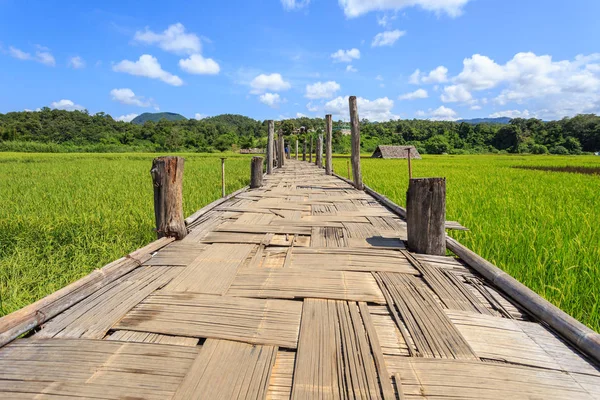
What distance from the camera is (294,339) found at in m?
1.26

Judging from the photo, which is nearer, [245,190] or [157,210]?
[157,210]

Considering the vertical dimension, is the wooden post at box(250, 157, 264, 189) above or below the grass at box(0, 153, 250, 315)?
above

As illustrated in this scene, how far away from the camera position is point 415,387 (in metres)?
1.01

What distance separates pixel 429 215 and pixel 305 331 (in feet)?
4.76

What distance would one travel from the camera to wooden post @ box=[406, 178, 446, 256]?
232cm

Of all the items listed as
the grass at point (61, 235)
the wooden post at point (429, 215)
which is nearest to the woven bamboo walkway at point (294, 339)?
the wooden post at point (429, 215)

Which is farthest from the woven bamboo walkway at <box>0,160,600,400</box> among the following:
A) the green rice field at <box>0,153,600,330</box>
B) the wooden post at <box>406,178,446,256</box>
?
the green rice field at <box>0,153,600,330</box>

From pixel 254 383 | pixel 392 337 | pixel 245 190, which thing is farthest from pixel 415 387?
pixel 245 190

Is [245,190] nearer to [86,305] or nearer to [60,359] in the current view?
[86,305]

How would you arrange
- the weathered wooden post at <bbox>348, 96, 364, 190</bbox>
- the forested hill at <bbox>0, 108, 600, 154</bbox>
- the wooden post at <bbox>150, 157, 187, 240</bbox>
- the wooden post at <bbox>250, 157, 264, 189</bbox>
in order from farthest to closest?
the forested hill at <bbox>0, 108, 600, 154</bbox> < the weathered wooden post at <bbox>348, 96, 364, 190</bbox> < the wooden post at <bbox>250, 157, 264, 189</bbox> < the wooden post at <bbox>150, 157, 187, 240</bbox>

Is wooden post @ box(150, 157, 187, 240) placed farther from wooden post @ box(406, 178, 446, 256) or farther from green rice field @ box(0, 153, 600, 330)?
wooden post @ box(406, 178, 446, 256)

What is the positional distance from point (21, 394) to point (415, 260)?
2073 mm

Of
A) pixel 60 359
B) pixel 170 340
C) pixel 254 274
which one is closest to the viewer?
pixel 60 359

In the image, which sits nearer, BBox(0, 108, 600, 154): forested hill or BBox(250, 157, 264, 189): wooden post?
BBox(250, 157, 264, 189): wooden post
